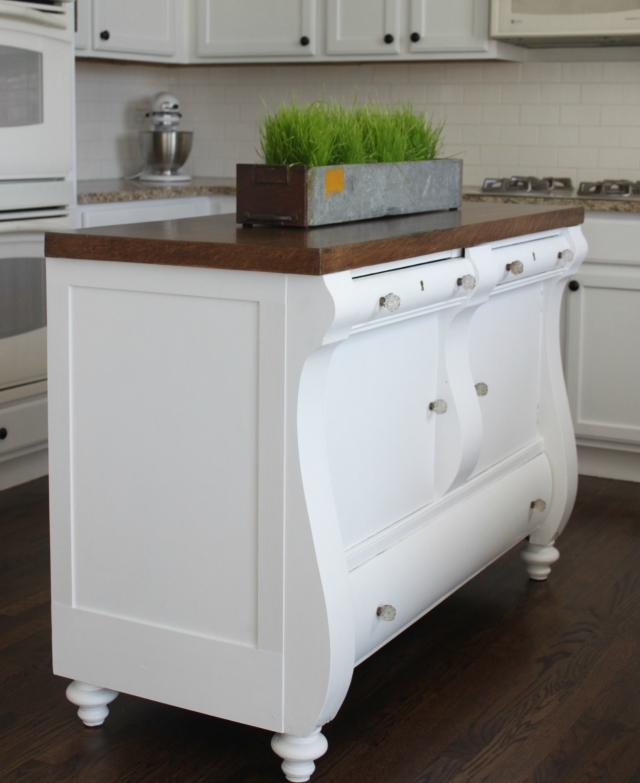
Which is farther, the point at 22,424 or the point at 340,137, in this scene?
the point at 22,424

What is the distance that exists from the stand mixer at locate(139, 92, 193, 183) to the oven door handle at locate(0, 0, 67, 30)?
111 cm

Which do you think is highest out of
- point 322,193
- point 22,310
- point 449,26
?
point 449,26

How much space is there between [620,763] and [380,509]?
0.63m

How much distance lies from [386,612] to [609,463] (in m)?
2.03

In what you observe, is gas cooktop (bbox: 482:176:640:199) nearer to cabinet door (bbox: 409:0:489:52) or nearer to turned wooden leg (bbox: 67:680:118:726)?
cabinet door (bbox: 409:0:489:52)

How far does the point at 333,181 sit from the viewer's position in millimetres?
1969

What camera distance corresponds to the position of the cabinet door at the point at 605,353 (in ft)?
11.6

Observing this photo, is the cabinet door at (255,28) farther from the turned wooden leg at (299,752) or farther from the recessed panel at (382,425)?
the turned wooden leg at (299,752)

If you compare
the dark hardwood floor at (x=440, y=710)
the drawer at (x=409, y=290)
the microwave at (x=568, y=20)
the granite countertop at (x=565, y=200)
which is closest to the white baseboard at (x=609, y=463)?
the granite countertop at (x=565, y=200)

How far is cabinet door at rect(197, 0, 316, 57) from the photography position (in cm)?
423

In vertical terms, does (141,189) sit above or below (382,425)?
above

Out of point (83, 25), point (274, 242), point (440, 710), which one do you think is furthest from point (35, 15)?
point (440, 710)

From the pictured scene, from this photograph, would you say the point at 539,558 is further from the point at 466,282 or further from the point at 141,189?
the point at 141,189

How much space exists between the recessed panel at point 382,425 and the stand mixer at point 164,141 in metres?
2.68
